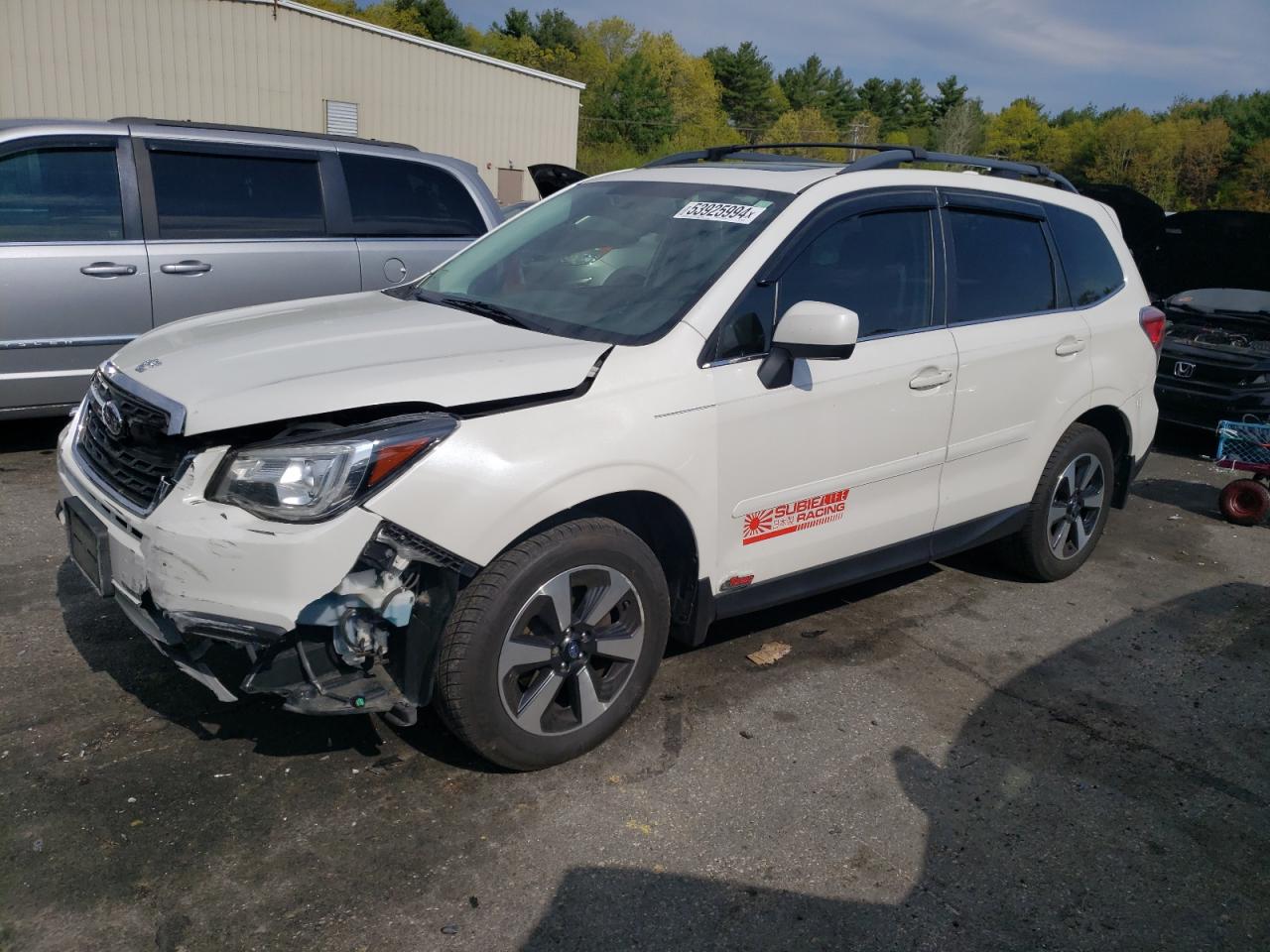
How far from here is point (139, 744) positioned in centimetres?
324

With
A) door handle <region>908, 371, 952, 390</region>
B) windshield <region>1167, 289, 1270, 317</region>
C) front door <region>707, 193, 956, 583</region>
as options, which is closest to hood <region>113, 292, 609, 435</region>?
front door <region>707, 193, 956, 583</region>

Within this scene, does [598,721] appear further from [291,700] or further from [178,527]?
[178,527]

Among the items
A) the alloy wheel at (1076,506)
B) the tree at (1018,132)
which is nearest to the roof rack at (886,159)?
the alloy wheel at (1076,506)

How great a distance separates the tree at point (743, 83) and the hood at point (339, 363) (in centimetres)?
10290

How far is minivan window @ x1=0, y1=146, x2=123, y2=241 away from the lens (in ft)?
18.2

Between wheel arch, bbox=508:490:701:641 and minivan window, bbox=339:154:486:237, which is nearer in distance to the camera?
wheel arch, bbox=508:490:701:641

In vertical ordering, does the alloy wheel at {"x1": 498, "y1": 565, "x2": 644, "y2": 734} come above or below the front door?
below

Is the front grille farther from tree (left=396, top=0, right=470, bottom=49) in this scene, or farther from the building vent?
tree (left=396, top=0, right=470, bottom=49)

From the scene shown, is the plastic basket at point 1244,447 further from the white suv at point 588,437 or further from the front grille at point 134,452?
the front grille at point 134,452

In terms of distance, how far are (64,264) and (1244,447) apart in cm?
694

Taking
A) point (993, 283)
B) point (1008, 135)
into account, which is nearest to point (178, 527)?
point (993, 283)

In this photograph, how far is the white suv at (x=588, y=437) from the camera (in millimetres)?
2762

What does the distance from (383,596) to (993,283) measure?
297 cm

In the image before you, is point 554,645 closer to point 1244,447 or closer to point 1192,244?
point 1244,447
